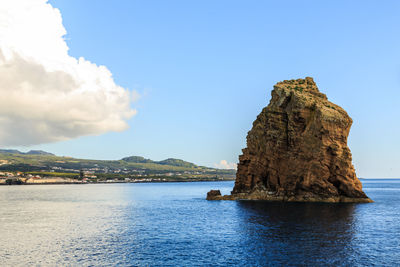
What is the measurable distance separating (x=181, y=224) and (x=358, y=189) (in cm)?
5986

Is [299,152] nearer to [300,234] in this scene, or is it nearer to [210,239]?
[300,234]

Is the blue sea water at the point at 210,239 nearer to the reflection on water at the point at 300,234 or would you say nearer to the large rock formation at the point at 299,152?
the reflection on water at the point at 300,234

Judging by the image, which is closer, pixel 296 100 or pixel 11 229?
pixel 11 229

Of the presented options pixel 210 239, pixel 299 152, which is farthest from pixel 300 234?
pixel 299 152

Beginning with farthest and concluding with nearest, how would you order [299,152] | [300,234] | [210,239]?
[299,152] < [300,234] < [210,239]

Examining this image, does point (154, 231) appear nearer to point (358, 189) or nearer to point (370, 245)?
point (370, 245)

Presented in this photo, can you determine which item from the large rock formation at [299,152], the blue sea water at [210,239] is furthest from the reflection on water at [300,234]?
the large rock formation at [299,152]

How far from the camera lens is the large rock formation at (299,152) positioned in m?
93.8

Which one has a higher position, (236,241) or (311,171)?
(311,171)

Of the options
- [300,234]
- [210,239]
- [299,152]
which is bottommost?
[210,239]

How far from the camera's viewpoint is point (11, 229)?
6253cm

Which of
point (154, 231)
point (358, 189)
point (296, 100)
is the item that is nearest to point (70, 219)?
point (154, 231)

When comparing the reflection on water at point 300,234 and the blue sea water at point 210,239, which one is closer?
the blue sea water at point 210,239

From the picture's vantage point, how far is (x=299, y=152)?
9888 centimetres
